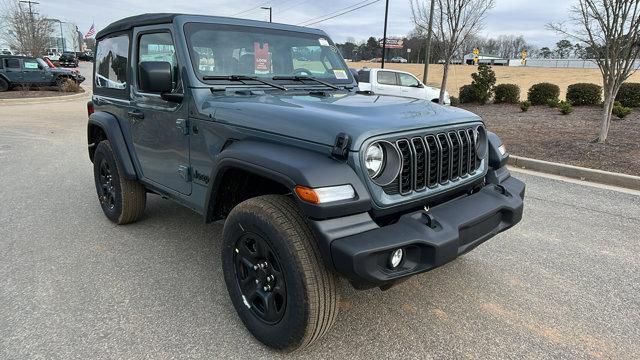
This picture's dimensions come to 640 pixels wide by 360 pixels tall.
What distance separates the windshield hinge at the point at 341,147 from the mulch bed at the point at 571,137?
6190mm

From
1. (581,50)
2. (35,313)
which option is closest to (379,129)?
(35,313)

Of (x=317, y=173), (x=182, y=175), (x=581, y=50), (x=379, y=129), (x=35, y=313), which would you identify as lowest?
(x=35, y=313)

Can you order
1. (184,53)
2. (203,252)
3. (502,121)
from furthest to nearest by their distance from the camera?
(502,121), (203,252), (184,53)

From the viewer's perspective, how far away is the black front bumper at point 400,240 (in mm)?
2078

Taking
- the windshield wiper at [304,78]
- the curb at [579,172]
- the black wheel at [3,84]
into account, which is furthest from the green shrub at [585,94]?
the black wheel at [3,84]

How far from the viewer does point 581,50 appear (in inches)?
393

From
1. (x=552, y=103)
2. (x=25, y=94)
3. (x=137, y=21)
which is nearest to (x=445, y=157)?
(x=137, y=21)

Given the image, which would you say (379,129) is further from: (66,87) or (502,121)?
(66,87)

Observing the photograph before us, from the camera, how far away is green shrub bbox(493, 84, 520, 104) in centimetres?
1605

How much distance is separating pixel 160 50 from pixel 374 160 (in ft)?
6.98

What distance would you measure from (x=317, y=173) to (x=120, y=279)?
6.76 ft

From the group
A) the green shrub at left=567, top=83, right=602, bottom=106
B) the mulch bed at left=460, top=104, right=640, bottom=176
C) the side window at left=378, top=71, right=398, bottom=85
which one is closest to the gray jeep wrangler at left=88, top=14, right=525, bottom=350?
the mulch bed at left=460, top=104, right=640, bottom=176

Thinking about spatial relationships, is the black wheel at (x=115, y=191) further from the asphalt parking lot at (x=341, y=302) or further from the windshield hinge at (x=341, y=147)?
the windshield hinge at (x=341, y=147)

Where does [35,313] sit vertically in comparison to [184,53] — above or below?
below
